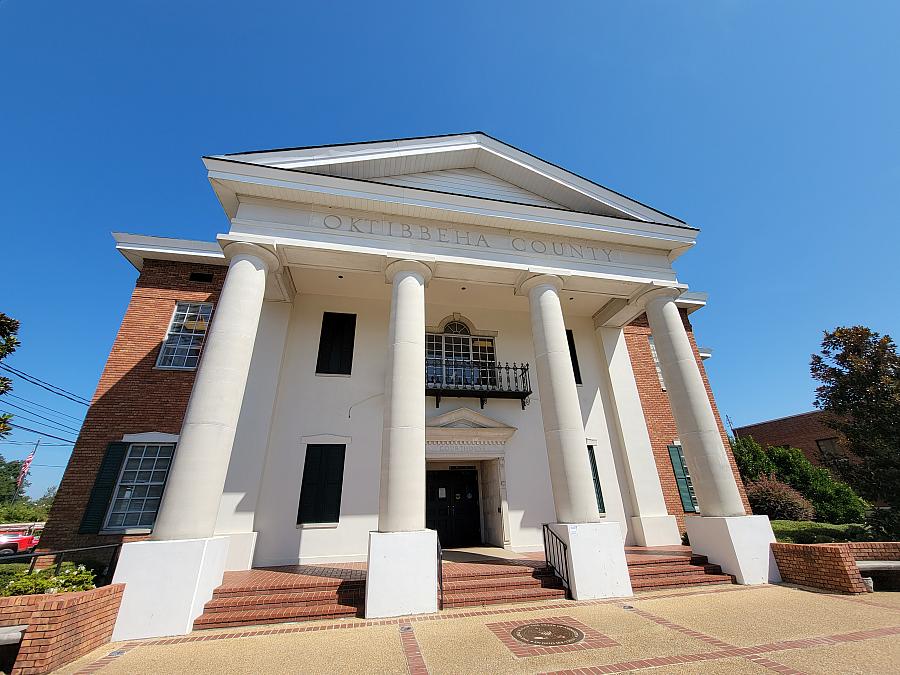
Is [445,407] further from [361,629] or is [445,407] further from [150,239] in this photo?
[150,239]

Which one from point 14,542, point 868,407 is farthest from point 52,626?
point 868,407

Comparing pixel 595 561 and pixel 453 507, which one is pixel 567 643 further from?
pixel 453 507

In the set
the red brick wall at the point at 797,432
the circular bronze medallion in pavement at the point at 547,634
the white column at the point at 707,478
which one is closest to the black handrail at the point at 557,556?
the circular bronze medallion in pavement at the point at 547,634

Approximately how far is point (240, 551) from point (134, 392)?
5.17 m

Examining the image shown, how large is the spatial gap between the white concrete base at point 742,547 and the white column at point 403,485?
619 centimetres

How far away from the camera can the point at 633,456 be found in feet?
36.6

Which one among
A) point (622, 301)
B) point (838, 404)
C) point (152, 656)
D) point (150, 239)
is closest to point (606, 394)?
point (622, 301)

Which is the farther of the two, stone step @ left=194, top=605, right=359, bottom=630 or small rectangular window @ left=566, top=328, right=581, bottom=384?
small rectangular window @ left=566, top=328, right=581, bottom=384

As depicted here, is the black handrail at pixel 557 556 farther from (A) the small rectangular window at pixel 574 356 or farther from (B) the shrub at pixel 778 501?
(B) the shrub at pixel 778 501

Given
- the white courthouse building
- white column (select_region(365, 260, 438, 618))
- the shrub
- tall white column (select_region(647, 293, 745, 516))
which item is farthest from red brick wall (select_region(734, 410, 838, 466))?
white column (select_region(365, 260, 438, 618))

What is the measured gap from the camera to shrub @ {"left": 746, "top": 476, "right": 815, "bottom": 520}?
1446cm

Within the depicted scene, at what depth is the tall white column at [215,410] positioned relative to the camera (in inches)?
237

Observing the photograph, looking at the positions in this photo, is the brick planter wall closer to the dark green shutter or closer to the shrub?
the dark green shutter

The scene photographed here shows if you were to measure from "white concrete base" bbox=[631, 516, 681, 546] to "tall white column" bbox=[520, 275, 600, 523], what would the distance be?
398 cm
